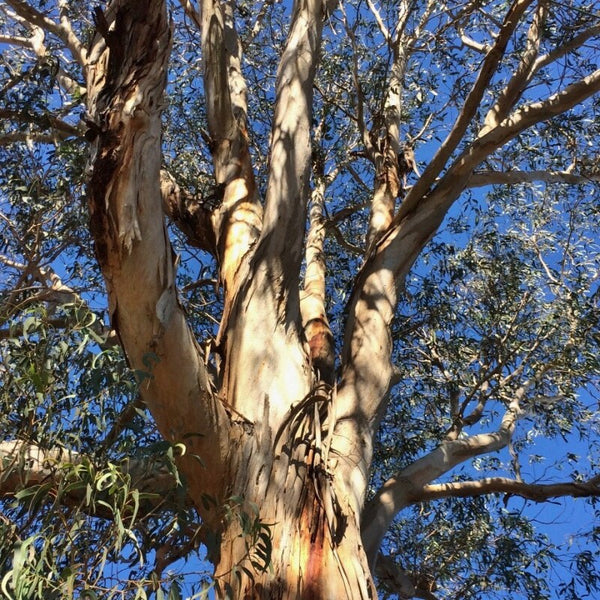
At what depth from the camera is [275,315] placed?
128 inches

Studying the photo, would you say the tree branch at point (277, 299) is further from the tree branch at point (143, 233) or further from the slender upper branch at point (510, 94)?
the slender upper branch at point (510, 94)

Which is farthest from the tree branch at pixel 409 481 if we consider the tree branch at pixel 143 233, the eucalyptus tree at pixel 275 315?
the tree branch at pixel 143 233

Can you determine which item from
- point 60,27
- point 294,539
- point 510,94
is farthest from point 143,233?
point 60,27

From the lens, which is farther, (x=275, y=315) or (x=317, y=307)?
(x=317, y=307)

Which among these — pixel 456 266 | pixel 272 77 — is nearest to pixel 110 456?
pixel 456 266

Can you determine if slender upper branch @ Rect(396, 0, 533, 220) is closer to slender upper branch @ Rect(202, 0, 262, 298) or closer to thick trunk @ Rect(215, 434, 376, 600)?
slender upper branch @ Rect(202, 0, 262, 298)

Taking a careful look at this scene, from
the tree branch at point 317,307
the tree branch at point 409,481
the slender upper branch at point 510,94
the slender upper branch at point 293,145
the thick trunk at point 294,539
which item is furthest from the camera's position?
the slender upper branch at point 510,94

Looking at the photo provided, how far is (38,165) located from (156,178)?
10.0 ft

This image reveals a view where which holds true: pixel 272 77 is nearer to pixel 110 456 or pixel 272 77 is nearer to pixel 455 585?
pixel 455 585

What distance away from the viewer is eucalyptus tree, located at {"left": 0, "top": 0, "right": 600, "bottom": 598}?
8.16 feet

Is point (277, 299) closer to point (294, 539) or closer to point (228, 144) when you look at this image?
point (294, 539)

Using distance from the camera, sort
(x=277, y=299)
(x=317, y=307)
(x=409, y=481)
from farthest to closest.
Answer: (x=317, y=307), (x=409, y=481), (x=277, y=299)

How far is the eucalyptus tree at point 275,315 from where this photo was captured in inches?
97.9

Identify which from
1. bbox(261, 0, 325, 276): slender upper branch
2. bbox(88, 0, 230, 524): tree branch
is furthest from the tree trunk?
bbox(261, 0, 325, 276): slender upper branch
